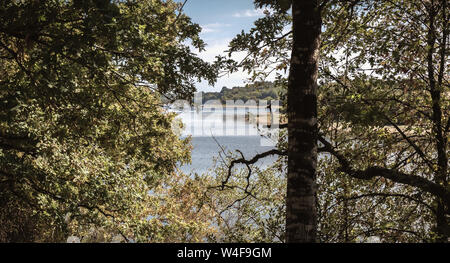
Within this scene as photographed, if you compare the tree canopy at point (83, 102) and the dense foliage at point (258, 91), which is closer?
the tree canopy at point (83, 102)

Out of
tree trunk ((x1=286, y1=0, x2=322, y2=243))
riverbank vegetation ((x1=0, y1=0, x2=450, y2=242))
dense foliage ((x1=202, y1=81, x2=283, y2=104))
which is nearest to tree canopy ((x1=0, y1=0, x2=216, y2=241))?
riverbank vegetation ((x1=0, y1=0, x2=450, y2=242))

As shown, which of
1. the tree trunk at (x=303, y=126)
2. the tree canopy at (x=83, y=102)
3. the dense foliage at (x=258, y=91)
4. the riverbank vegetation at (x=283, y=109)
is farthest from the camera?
the dense foliage at (x=258, y=91)

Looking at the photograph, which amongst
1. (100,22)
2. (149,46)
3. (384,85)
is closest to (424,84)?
(384,85)

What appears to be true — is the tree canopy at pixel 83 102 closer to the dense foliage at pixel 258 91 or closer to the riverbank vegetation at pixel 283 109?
the riverbank vegetation at pixel 283 109

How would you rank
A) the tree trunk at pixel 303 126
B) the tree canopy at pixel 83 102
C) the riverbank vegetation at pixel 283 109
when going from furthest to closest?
1. the tree canopy at pixel 83 102
2. the riverbank vegetation at pixel 283 109
3. the tree trunk at pixel 303 126

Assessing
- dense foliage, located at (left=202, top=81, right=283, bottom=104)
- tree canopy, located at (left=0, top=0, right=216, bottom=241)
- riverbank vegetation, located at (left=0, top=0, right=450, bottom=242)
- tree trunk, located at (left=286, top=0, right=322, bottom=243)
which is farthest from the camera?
dense foliage, located at (left=202, top=81, right=283, bottom=104)

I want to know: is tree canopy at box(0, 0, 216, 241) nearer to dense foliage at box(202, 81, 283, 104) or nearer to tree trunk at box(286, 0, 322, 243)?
dense foliage at box(202, 81, 283, 104)

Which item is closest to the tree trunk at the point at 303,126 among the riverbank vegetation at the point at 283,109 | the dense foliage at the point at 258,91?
the riverbank vegetation at the point at 283,109

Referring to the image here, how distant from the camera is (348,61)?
286 inches

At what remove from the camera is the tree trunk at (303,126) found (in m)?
3.48

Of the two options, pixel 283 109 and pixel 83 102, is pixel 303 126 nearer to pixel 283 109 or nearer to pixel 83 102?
pixel 283 109

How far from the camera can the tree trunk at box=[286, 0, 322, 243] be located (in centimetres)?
348

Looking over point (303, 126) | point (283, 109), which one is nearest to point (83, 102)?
point (283, 109)
